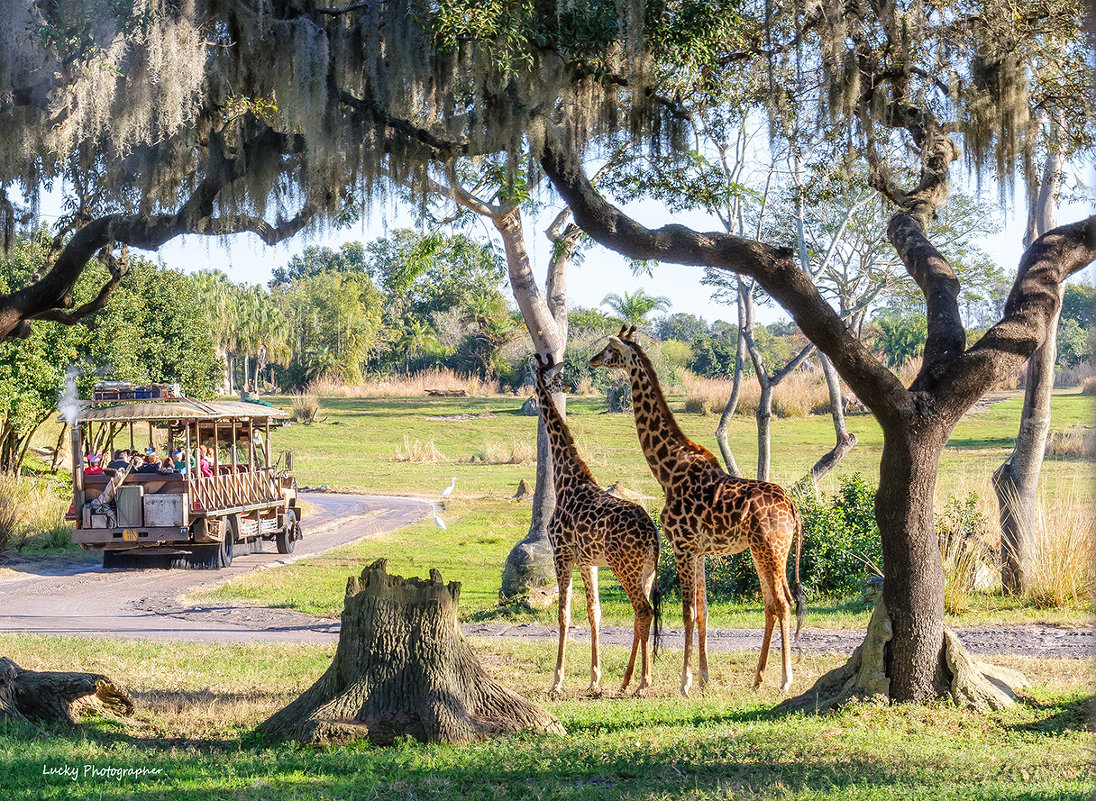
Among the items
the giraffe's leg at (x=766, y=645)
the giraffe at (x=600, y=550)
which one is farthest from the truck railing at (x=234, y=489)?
the giraffe's leg at (x=766, y=645)

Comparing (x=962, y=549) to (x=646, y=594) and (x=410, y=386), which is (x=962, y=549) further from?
(x=410, y=386)

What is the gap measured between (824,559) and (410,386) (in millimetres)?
49820

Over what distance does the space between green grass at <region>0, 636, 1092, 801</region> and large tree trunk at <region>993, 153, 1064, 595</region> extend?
5388 millimetres

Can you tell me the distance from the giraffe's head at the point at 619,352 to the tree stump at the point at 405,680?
103 inches

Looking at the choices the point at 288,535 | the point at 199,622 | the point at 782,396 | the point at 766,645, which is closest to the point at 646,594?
the point at 766,645

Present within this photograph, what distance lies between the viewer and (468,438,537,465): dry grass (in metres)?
39.8

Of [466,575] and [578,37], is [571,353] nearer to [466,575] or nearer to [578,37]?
[466,575]

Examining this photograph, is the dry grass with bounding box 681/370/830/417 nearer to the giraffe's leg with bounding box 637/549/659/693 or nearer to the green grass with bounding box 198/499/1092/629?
the green grass with bounding box 198/499/1092/629

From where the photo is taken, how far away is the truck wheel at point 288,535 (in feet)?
68.9

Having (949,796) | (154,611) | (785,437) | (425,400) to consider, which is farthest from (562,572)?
(425,400)

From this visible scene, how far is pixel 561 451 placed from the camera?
8953 millimetres

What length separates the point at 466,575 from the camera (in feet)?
57.0

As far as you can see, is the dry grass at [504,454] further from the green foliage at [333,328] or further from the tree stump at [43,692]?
the tree stump at [43,692]

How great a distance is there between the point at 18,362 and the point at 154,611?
30.2 ft
